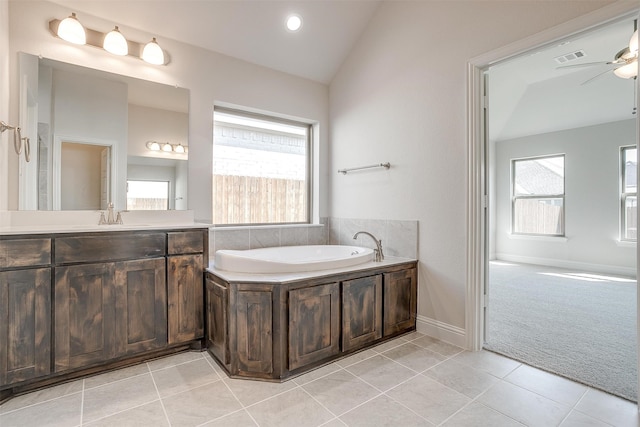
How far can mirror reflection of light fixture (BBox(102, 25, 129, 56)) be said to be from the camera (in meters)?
2.36

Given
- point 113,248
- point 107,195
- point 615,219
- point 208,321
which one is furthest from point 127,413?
point 615,219

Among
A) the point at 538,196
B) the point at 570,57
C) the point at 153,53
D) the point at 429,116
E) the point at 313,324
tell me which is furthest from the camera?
the point at 538,196

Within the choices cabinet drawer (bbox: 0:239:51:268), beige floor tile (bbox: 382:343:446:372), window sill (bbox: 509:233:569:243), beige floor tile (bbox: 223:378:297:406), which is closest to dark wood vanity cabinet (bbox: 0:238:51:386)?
cabinet drawer (bbox: 0:239:51:268)

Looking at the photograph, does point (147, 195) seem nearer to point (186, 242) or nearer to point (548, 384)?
point (186, 242)

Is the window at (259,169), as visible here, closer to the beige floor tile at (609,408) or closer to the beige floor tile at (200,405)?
the beige floor tile at (200,405)

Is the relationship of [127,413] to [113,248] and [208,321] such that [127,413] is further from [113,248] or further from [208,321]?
[113,248]

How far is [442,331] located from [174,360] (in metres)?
2.03

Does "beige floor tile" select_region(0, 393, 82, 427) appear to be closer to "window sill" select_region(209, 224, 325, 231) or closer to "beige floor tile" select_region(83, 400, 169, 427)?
"beige floor tile" select_region(83, 400, 169, 427)

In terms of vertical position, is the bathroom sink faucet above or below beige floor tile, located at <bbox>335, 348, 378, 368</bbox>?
above

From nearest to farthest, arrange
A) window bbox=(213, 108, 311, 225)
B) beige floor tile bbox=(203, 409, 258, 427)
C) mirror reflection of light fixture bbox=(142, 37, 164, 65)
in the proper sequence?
beige floor tile bbox=(203, 409, 258, 427), mirror reflection of light fixture bbox=(142, 37, 164, 65), window bbox=(213, 108, 311, 225)

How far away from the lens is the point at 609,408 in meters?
1.64

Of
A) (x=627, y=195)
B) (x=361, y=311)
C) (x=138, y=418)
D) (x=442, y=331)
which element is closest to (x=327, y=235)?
(x=361, y=311)

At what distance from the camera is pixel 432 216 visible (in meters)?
2.62

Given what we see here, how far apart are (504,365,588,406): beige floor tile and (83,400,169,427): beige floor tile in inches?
77.7
